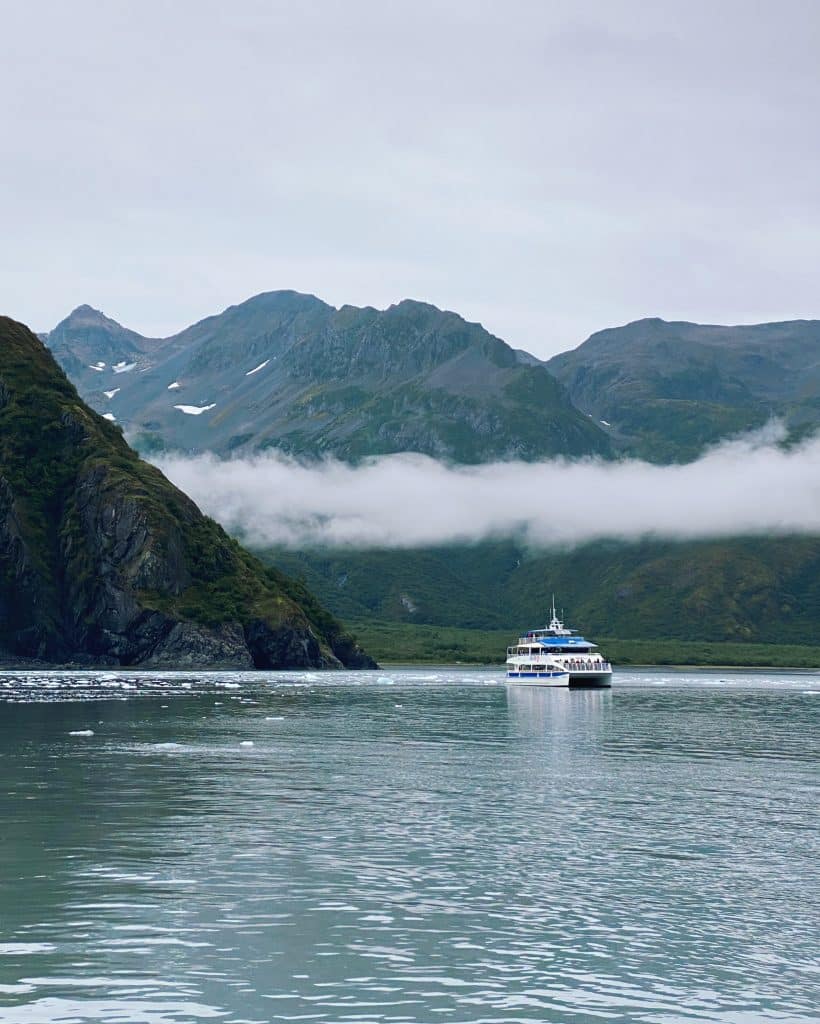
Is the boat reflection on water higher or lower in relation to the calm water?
lower

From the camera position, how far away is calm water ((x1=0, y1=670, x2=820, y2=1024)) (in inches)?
1102

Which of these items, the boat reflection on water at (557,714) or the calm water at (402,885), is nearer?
the calm water at (402,885)

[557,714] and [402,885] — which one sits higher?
[402,885]

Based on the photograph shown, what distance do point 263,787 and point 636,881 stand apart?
91.6 ft

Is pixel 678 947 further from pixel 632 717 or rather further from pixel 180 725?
pixel 632 717

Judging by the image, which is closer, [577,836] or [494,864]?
[494,864]

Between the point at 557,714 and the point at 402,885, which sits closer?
the point at 402,885

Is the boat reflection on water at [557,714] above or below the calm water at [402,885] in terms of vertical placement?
below

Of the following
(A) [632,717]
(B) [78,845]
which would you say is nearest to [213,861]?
(B) [78,845]

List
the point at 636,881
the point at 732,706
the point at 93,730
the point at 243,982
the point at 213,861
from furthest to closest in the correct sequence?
the point at 732,706
the point at 93,730
the point at 213,861
the point at 636,881
the point at 243,982

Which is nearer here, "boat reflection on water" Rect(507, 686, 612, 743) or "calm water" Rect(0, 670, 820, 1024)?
"calm water" Rect(0, 670, 820, 1024)

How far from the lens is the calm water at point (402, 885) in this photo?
28.0 metres

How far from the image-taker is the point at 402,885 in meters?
39.7

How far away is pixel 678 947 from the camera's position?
107ft
